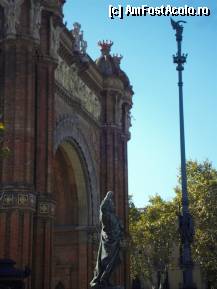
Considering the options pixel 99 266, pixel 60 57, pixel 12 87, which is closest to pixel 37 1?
pixel 12 87

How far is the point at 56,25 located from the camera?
89.5 feet

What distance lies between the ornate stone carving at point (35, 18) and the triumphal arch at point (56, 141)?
0.15ft

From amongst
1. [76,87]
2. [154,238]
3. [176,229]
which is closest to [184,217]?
[76,87]

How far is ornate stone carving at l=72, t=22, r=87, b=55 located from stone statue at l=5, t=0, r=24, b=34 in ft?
27.4

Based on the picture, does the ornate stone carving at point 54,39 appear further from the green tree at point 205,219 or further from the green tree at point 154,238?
the green tree at point 154,238

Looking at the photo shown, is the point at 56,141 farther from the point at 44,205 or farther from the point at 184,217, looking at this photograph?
the point at 184,217

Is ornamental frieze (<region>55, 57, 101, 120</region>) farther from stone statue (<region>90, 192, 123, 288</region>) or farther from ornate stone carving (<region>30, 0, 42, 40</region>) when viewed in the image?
stone statue (<region>90, 192, 123, 288</region>)

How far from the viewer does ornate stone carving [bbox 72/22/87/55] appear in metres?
32.9

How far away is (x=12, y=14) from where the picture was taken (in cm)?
2422

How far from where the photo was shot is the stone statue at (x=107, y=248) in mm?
16375

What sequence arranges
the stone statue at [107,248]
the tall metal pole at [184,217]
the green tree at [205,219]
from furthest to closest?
1. the green tree at [205,219]
2. the tall metal pole at [184,217]
3. the stone statue at [107,248]

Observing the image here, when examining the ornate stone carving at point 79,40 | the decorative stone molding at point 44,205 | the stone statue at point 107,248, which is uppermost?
the ornate stone carving at point 79,40

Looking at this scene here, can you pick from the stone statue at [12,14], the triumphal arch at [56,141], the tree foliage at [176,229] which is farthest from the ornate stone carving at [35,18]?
the tree foliage at [176,229]

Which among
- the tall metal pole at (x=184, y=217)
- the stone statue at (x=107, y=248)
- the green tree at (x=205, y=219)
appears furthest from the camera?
the green tree at (x=205, y=219)
